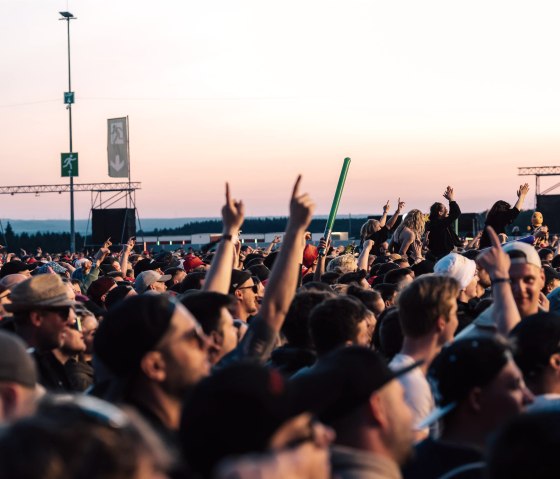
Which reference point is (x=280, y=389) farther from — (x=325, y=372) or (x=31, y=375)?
(x=31, y=375)

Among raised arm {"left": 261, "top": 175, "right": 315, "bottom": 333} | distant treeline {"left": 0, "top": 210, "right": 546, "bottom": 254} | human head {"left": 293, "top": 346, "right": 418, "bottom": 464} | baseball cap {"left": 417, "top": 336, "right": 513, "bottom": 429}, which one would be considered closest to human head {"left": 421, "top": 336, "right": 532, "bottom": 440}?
baseball cap {"left": 417, "top": 336, "right": 513, "bottom": 429}

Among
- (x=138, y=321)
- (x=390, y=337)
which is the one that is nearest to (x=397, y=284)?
(x=390, y=337)

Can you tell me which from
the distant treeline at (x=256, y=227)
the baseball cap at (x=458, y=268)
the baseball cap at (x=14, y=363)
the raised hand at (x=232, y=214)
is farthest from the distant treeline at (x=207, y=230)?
the baseball cap at (x=14, y=363)

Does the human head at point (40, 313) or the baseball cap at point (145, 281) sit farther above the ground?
the human head at point (40, 313)

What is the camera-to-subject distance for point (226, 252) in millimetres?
5863

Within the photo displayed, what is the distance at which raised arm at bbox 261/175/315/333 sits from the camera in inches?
196

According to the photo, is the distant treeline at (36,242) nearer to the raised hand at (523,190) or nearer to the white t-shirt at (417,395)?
the raised hand at (523,190)

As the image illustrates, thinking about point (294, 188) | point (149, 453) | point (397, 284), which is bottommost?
point (397, 284)

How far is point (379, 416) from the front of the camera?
3.44 metres

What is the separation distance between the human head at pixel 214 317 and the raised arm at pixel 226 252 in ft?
1.43

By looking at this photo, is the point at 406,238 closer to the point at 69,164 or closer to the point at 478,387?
the point at 478,387

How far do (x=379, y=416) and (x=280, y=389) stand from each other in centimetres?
93

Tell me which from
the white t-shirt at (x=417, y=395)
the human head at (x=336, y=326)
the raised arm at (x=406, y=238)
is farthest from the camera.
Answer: the raised arm at (x=406, y=238)

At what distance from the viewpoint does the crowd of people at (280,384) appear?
2.13 meters
